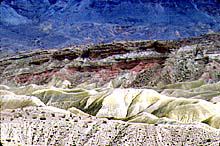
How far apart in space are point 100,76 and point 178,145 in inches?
4410

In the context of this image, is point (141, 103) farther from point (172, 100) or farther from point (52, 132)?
point (52, 132)

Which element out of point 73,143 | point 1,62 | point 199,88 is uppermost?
point 73,143

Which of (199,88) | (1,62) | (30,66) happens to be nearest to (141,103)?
(199,88)

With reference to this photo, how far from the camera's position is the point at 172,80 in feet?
470

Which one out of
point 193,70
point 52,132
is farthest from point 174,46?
point 52,132

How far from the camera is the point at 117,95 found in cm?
10356

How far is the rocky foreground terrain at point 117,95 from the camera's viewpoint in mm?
→ 52594

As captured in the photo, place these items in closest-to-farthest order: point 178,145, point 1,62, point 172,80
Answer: point 178,145 < point 172,80 < point 1,62

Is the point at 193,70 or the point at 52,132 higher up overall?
the point at 52,132

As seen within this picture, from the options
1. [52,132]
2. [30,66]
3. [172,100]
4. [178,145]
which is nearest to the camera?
[178,145]

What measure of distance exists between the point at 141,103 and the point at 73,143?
5002 cm

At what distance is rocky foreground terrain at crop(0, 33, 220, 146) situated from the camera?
5259cm

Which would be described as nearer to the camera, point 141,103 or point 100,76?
point 141,103

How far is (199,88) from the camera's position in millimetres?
120312
